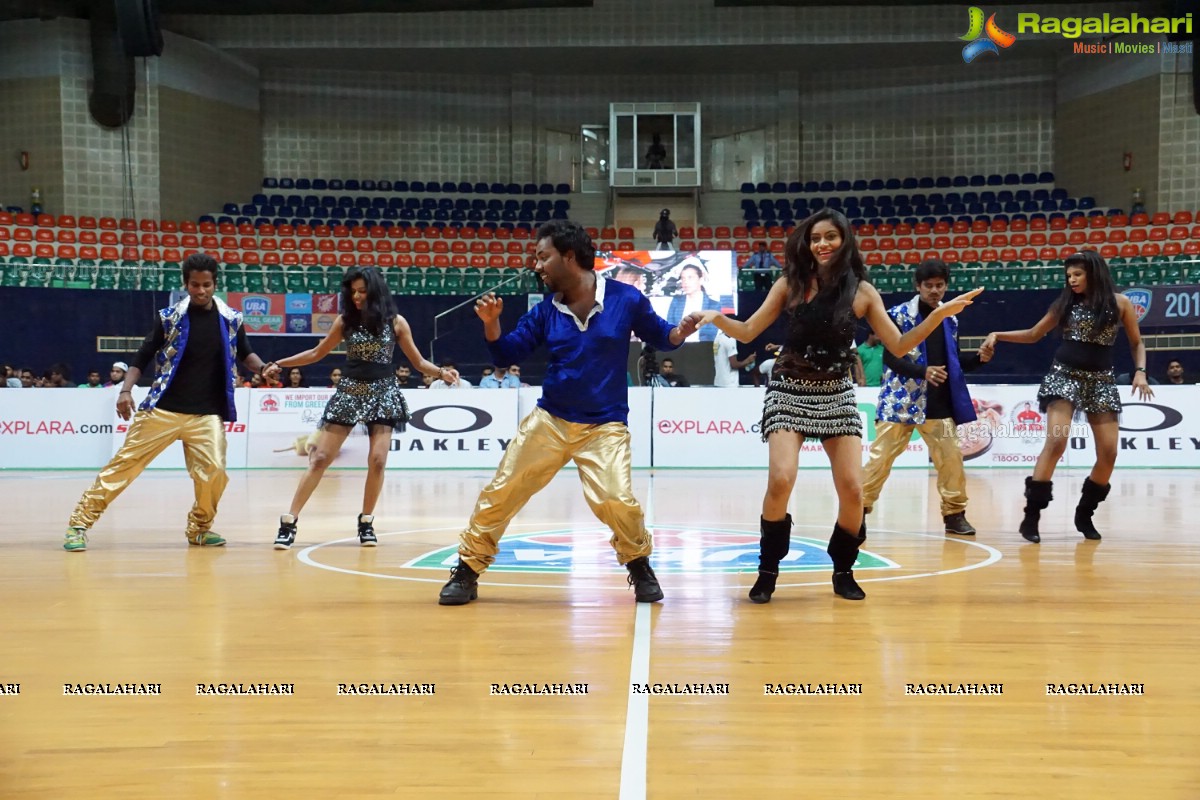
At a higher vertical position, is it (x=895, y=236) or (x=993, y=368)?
(x=895, y=236)

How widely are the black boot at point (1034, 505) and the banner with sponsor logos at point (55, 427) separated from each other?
40.2 ft

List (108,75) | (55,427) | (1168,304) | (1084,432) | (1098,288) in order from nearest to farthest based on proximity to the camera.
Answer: (1098,288), (1084,432), (55,427), (1168,304), (108,75)

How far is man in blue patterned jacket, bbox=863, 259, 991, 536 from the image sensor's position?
24.7ft

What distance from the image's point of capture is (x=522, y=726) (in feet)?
10.5

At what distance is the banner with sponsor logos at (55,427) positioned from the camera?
15.4 meters

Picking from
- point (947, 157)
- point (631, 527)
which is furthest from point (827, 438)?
point (947, 157)

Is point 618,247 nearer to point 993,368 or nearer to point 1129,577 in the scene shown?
point 993,368

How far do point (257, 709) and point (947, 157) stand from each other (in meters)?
29.5

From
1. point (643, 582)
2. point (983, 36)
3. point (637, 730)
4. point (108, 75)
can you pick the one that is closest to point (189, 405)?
point (643, 582)

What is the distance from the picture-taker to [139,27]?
2336cm

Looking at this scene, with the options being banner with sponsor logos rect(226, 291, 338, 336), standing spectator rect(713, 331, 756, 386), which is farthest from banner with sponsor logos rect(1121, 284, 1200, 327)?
banner with sponsor logos rect(226, 291, 338, 336)

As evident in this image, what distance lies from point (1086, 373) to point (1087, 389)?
0.11m

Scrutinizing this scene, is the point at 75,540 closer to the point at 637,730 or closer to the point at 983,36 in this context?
the point at 637,730

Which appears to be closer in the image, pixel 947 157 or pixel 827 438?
pixel 827 438
